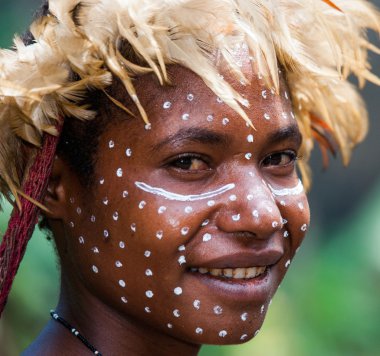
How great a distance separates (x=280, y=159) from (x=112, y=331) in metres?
0.80

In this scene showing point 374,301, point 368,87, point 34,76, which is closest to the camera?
point 34,76

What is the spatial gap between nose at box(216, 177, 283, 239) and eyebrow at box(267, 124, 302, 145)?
0.65 feet

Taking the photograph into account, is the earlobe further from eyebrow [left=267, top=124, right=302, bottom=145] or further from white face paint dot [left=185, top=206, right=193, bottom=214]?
eyebrow [left=267, top=124, right=302, bottom=145]

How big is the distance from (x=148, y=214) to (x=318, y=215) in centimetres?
618

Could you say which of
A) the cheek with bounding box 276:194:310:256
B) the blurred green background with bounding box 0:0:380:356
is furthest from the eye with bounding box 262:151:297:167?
the blurred green background with bounding box 0:0:380:356

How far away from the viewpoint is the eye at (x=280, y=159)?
2859mm

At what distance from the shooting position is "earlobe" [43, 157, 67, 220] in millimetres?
2863

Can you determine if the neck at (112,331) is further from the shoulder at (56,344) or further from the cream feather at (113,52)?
the cream feather at (113,52)

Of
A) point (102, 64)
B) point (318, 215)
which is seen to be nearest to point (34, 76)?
point (102, 64)

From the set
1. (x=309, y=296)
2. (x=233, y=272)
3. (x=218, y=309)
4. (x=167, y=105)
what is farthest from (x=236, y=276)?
(x=309, y=296)

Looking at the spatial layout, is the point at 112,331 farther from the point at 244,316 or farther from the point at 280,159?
the point at 280,159

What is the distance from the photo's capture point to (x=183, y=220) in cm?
264

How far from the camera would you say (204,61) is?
2.65 metres

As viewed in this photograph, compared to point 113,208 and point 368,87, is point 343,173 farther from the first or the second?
point 113,208
